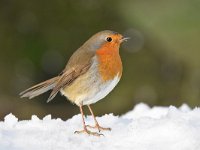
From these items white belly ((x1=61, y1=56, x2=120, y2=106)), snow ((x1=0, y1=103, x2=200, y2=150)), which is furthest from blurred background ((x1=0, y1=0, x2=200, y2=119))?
snow ((x1=0, y1=103, x2=200, y2=150))

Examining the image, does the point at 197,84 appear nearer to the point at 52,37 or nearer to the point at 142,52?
the point at 142,52

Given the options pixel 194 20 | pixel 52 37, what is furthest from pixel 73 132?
pixel 52 37


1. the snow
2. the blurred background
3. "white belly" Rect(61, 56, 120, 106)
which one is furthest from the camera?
the blurred background

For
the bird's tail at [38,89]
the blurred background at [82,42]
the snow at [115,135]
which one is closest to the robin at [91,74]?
the bird's tail at [38,89]

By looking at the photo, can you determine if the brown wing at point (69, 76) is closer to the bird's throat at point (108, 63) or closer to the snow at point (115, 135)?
the bird's throat at point (108, 63)

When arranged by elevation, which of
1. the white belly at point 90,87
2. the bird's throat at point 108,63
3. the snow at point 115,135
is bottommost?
the snow at point 115,135

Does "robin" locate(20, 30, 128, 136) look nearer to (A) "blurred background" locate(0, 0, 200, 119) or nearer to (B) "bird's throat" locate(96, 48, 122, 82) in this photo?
(B) "bird's throat" locate(96, 48, 122, 82)
